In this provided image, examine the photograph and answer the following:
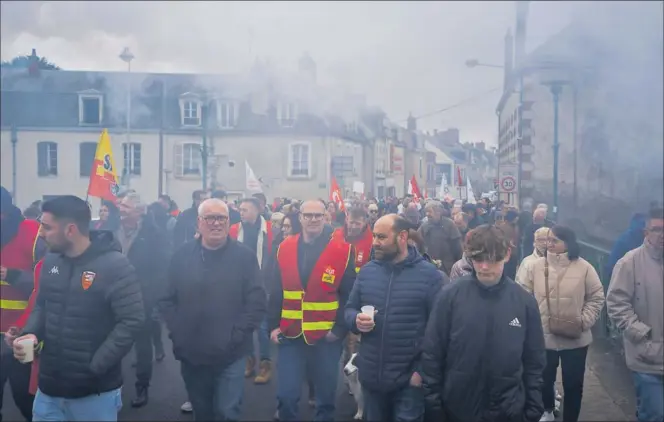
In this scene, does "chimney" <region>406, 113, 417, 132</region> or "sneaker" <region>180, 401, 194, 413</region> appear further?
"chimney" <region>406, 113, 417, 132</region>

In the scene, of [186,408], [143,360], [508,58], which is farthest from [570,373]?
[508,58]

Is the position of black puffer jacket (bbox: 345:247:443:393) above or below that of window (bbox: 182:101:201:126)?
below

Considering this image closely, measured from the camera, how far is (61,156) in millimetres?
25250

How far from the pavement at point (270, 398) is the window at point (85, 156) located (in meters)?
20.9

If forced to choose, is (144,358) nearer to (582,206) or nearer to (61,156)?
(582,206)

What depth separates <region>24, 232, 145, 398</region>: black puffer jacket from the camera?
2.96m

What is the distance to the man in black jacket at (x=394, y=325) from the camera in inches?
128

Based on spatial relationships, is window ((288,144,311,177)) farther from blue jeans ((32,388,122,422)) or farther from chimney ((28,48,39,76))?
blue jeans ((32,388,122,422))

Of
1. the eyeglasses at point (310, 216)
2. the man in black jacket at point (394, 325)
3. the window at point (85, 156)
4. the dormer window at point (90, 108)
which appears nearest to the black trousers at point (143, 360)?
the eyeglasses at point (310, 216)

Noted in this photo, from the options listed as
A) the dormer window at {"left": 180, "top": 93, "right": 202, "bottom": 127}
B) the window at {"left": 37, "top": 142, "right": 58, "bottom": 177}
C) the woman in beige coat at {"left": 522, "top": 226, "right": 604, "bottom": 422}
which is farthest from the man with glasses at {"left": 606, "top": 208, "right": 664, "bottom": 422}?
the window at {"left": 37, "top": 142, "right": 58, "bottom": 177}

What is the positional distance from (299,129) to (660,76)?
13600 millimetres

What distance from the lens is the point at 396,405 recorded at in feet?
10.9

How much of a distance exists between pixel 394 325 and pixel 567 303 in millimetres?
1412

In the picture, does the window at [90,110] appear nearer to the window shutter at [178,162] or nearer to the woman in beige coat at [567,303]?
the window shutter at [178,162]
